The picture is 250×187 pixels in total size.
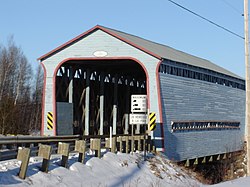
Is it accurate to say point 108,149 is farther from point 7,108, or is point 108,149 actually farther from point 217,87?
point 7,108

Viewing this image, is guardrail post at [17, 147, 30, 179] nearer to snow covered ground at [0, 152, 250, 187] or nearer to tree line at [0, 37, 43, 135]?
snow covered ground at [0, 152, 250, 187]

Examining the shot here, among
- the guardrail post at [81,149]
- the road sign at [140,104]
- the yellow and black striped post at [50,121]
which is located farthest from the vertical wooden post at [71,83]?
the guardrail post at [81,149]

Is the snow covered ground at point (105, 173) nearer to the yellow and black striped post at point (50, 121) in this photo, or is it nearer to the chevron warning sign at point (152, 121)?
the chevron warning sign at point (152, 121)

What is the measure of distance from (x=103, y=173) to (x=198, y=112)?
16313mm

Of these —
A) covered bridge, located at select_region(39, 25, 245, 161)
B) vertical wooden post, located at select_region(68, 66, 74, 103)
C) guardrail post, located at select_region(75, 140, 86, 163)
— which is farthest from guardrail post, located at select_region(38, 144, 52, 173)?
vertical wooden post, located at select_region(68, 66, 74, 103)

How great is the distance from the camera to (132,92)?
38.3m

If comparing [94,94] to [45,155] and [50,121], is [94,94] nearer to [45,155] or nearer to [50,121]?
[50,121]

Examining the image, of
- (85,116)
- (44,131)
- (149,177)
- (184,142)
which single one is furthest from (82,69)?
(149,177)

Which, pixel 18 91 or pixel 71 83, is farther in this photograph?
pixel 18 91

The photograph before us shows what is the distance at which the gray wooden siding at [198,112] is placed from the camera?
1020 inches

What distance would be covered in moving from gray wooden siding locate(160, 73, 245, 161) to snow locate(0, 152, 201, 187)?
430cm

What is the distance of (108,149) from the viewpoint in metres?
19.7

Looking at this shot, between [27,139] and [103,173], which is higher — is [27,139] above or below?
above

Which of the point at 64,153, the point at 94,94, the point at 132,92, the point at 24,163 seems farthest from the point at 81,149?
the point at 132,92
